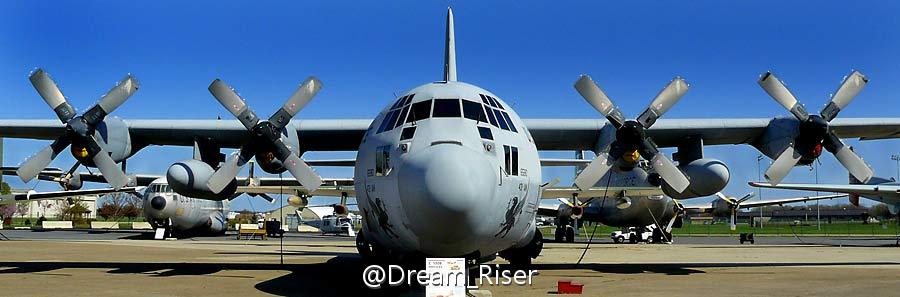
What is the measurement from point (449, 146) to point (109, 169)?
9673 mm

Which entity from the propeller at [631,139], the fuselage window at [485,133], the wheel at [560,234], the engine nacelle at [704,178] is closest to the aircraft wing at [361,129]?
the engine nacelle at [704,178]

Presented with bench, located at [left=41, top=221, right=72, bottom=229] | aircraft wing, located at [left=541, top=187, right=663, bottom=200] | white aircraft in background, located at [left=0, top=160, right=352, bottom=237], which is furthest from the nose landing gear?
bench, located at [left=41, top=221, right=72, bottom=229]

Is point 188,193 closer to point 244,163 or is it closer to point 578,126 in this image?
point 244,163

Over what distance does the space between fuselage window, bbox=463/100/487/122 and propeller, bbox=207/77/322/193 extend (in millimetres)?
4918

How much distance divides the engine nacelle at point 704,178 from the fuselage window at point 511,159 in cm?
711

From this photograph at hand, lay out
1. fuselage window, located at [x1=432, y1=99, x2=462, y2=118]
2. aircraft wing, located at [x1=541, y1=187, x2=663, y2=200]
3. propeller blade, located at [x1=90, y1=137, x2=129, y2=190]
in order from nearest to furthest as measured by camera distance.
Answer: fuselage window, located at [x1=432, y1=99, x2=462, y2=118] < propeller blade, located at [x1=90, y1=137, x2=129, y2=190] < aircraft wing, located at [x1=541, y1=187, x2=663, y2=200]

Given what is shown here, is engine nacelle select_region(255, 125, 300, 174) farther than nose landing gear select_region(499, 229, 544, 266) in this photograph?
No

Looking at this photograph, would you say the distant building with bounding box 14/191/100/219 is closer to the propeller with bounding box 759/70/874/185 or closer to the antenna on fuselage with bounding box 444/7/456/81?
the antenna on fuselage with bounding box 444/7/456/81

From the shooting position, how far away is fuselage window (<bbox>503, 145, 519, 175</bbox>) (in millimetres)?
10415

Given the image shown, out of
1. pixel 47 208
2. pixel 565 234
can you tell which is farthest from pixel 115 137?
pixel 47 208

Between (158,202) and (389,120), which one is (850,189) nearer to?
(389,120)

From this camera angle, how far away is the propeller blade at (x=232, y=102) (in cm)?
1524

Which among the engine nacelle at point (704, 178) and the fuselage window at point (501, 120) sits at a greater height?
the fuselage window at point (501, 120)

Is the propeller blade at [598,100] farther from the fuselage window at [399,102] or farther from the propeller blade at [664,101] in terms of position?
the fuselage window at [399,102]
